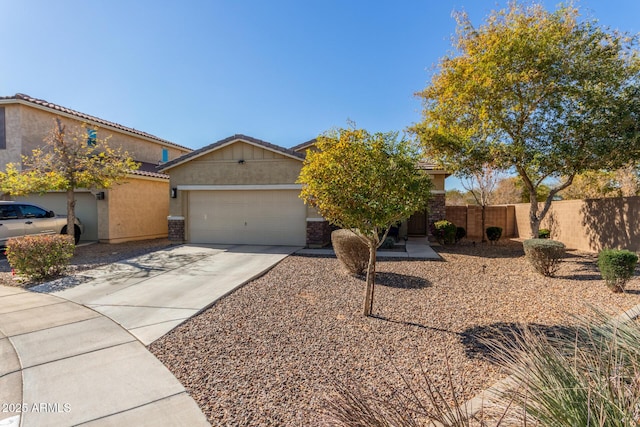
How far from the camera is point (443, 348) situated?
4230 millimetres

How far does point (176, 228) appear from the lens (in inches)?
541

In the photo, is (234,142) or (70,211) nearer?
(70,211)

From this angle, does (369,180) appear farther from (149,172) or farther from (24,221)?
(149,172)

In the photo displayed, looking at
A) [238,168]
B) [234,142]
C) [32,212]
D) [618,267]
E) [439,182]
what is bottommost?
[618,267]

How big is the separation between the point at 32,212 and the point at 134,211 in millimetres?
3974

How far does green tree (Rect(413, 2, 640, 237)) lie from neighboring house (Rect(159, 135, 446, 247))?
142 inches

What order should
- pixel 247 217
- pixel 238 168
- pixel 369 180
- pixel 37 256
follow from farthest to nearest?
pixel 247 217, pixel 238 168, pixel 37 256, pixel 369 180

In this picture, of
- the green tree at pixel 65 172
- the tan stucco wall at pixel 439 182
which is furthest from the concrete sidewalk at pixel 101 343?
the tan stucco wall at pixel 439 182

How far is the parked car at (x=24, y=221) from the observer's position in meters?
10.7

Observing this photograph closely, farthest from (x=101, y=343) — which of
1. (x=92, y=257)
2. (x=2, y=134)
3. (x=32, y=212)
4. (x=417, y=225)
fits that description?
(x=2, y=134)

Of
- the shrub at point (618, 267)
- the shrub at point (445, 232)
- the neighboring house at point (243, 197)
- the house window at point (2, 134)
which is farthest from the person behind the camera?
the house window at point (2, 134)

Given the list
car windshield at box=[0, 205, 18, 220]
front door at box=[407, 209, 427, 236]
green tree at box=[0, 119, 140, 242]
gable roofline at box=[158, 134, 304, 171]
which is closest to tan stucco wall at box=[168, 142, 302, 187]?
gable roofline at box=[158, 134, 304, 171]

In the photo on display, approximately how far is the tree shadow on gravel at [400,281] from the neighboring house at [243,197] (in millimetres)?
4719

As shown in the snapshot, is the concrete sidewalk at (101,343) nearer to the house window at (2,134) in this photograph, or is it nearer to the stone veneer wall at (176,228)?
the stone veneer wall at (176,228)
